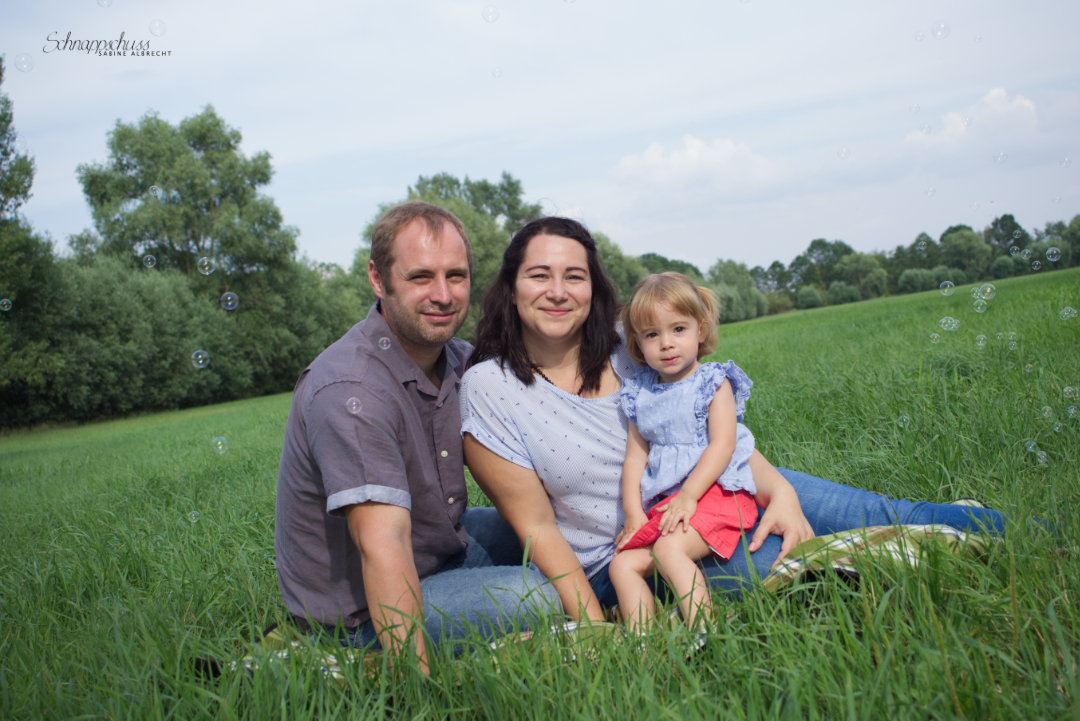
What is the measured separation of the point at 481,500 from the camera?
13.0 ft

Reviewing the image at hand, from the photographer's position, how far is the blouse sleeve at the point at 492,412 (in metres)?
2.47

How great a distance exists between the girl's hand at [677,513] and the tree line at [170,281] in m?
14.8

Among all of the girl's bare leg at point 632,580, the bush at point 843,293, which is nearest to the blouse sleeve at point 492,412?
the girl's bare leg at point 632,580

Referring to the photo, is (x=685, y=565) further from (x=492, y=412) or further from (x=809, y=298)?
(x=809, y=298)

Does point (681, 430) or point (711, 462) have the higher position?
point (681, 430)

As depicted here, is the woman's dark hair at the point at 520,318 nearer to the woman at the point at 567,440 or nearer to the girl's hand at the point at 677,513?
the woman at the point at 567,440

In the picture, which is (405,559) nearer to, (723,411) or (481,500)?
(723,411)

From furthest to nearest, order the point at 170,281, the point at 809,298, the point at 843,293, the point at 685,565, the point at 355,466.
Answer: the point at 809,298
the point at 843,293
the point at 170,281
the point at 685,565
the point at 355,466

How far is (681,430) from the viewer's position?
251 cm

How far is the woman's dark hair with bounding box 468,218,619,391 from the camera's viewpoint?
272 cm

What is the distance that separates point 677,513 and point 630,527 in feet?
0.71

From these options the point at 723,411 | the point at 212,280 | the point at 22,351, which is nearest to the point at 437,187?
the point at 212,280

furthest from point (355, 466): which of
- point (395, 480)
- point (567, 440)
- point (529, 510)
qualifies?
point (567, 440)

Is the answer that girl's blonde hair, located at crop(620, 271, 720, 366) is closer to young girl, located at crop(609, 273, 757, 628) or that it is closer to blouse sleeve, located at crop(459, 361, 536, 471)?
young girl, located at crop(609, 273, 757, 628)
